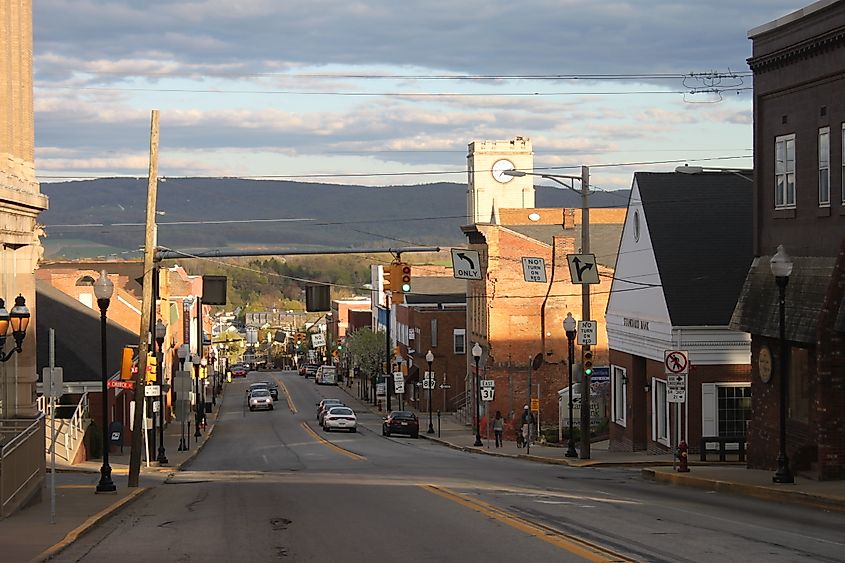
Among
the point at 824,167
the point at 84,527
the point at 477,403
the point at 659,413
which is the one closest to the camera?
the point at 84,527

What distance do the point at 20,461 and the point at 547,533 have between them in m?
9.52

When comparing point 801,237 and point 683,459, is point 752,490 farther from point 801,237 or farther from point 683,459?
point 801,237

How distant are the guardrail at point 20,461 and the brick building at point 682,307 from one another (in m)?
19.2

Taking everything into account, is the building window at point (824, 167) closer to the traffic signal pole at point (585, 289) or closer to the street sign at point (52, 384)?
the traffic signal pole at point (585, 289)

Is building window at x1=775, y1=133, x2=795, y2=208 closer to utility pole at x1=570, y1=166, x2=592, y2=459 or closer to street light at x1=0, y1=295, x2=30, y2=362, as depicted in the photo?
utility pole at x1=570, y1=166, x2=592, y2=459

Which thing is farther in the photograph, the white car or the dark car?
the white car

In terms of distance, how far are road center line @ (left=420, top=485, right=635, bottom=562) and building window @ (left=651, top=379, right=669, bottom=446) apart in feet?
60.5

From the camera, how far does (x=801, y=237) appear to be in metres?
27.9

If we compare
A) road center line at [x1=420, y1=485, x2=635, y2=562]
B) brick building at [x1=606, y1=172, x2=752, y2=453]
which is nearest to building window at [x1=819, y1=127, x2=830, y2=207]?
brick building at [x1=606, y1=172, x2=752, y2=453]

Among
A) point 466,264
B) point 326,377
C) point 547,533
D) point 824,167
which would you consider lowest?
point 326,377

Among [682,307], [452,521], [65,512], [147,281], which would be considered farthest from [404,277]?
[452,521]

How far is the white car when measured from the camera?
63.7 meters

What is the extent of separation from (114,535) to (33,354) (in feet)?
→ 25.4

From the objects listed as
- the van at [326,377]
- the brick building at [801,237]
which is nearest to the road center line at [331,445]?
the brick building at [801,237]
